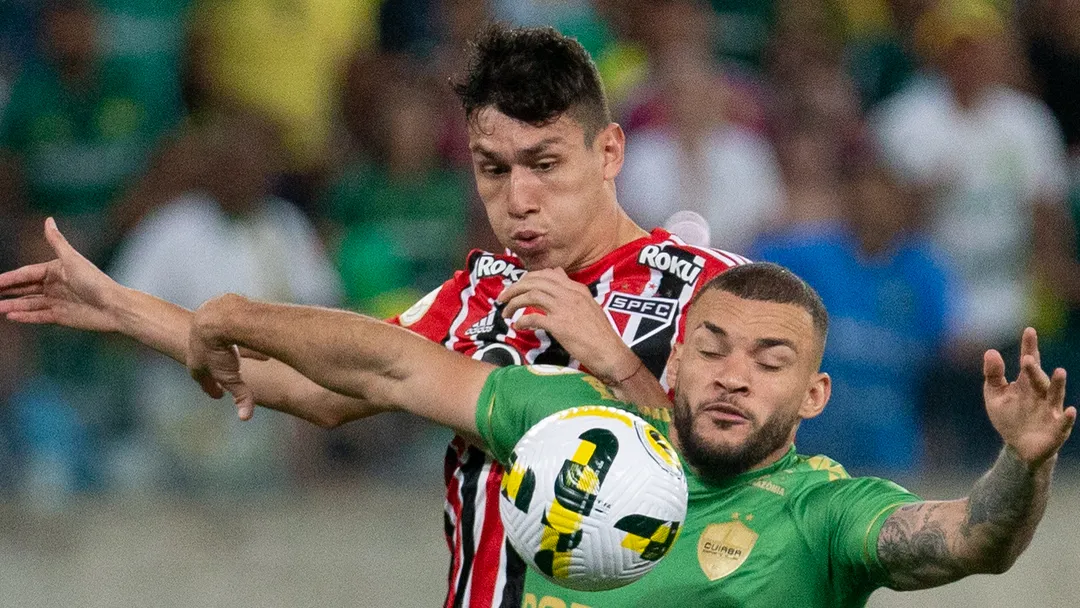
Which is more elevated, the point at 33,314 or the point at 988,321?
the point at 988,321

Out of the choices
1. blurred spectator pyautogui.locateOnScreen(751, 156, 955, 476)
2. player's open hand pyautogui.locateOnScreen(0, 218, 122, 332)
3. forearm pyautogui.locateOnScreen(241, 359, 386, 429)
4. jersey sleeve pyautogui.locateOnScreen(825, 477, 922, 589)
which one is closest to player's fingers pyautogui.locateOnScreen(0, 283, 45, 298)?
player's open hand pyautogui.locateOnScreen(0, 218, 122, 332)

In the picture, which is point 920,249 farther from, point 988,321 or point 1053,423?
point 1053,423

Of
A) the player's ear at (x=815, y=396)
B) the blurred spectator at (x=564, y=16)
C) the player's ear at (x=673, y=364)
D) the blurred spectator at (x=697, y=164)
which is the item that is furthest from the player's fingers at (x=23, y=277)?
the blurred spectator at (x=564, y=16)

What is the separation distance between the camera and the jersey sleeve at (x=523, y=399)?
404 cm

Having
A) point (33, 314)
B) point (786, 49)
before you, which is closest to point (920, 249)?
point (786, 49)

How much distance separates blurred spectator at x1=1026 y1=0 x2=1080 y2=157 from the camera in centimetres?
960

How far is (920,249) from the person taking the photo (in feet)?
28.5

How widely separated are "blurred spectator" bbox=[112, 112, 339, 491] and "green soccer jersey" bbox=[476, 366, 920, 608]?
3.93m

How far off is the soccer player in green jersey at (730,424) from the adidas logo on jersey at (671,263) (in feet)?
1.06

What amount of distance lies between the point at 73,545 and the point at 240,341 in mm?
3429

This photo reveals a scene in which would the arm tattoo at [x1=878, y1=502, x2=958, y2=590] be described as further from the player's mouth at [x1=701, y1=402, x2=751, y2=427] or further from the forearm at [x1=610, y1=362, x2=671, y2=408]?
the forearm at [x1=610, y1=362, x2=671, y2=408]

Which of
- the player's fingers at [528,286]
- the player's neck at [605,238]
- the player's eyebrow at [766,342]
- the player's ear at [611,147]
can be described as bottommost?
the player's eyebrow at [766,342]

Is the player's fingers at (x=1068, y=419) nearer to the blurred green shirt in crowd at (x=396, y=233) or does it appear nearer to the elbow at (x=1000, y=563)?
the elbow at (x=1000, y=563)

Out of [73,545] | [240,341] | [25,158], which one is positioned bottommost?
[73,545]
